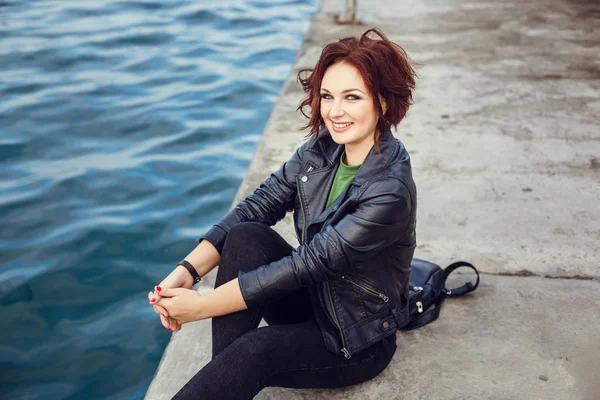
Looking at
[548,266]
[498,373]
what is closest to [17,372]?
[498,373]

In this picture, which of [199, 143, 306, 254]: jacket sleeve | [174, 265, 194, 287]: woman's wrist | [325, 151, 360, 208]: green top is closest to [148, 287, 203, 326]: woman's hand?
[174, 265, 194, 287]: woman's wrist

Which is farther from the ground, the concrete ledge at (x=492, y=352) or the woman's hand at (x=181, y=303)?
the woman's hand at (x=181, y=303)

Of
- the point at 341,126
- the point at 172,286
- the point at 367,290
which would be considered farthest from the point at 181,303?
the point at 341,126

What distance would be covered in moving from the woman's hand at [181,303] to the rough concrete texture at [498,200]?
40 centimetres

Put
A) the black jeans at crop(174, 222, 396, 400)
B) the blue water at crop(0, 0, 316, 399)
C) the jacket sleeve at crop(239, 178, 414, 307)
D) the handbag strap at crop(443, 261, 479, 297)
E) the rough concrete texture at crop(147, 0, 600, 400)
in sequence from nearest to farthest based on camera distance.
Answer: the black jeans at crop(174, 222, 396, 400), the jacket sleeve at crop(239, 178, 414, 307), the rough concrete texture at crop(147, 0, 600, 400), the handbag strap at crop(443, 261, 479, 297), the blue water at crop(0, 0, 316, 399)

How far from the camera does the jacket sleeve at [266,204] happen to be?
2892mm

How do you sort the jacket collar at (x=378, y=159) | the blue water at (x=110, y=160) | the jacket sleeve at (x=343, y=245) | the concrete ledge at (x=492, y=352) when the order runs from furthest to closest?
1. the blue water at (x=110, y=160)
2. the concrete ledge at (x=492, y=352)
3. the jacket collar at (x=378, y=159)
4. the jacket sleeve at (x=343, y=245)

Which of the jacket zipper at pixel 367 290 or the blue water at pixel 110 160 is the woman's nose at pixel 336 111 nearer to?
the jacket zipper at pixel 367 290

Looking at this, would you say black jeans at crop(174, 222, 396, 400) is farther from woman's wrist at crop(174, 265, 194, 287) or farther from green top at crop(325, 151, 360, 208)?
green top at crop(325, 151, 360, 208)

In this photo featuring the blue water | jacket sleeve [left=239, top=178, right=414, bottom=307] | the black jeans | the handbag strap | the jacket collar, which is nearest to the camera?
the black jeans

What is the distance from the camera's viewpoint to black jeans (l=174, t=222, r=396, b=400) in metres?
2.32

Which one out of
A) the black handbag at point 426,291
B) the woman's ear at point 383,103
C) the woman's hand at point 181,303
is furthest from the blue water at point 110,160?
the woman's ear at point 383,103

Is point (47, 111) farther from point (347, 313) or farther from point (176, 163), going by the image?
point (347, 313)

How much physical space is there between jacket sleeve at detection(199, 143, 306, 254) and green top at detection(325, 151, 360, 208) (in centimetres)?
22
